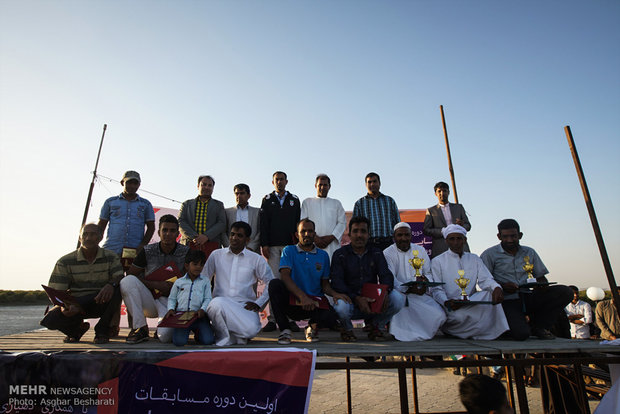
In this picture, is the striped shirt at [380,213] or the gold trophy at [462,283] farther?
the striped shirt at [380,213]

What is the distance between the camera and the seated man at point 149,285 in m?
4.07

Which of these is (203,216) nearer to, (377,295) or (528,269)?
(377,295)

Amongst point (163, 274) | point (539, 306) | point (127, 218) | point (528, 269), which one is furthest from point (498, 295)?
point (127, 218)

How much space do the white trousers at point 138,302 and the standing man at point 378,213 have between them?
3.24 meters

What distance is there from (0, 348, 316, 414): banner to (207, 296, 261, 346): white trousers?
0.72m

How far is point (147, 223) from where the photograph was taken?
5617 millimetres

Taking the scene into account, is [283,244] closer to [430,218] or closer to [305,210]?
[305,210]

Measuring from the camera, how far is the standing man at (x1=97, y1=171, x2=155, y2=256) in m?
5.39

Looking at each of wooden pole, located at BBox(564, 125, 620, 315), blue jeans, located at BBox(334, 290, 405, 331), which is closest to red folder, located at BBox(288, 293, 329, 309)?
blue jeans, located at BBox(334, 290, 405, 331)

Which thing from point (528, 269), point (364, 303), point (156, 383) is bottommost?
point (156, 383)

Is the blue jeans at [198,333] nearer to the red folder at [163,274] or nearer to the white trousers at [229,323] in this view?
the white trousers at [229,323]

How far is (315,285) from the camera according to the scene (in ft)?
15.1

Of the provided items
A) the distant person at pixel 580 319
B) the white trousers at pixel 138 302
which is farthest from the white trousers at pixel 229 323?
the distant person at pixel 580 319

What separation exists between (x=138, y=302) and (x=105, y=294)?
356 millimetres
